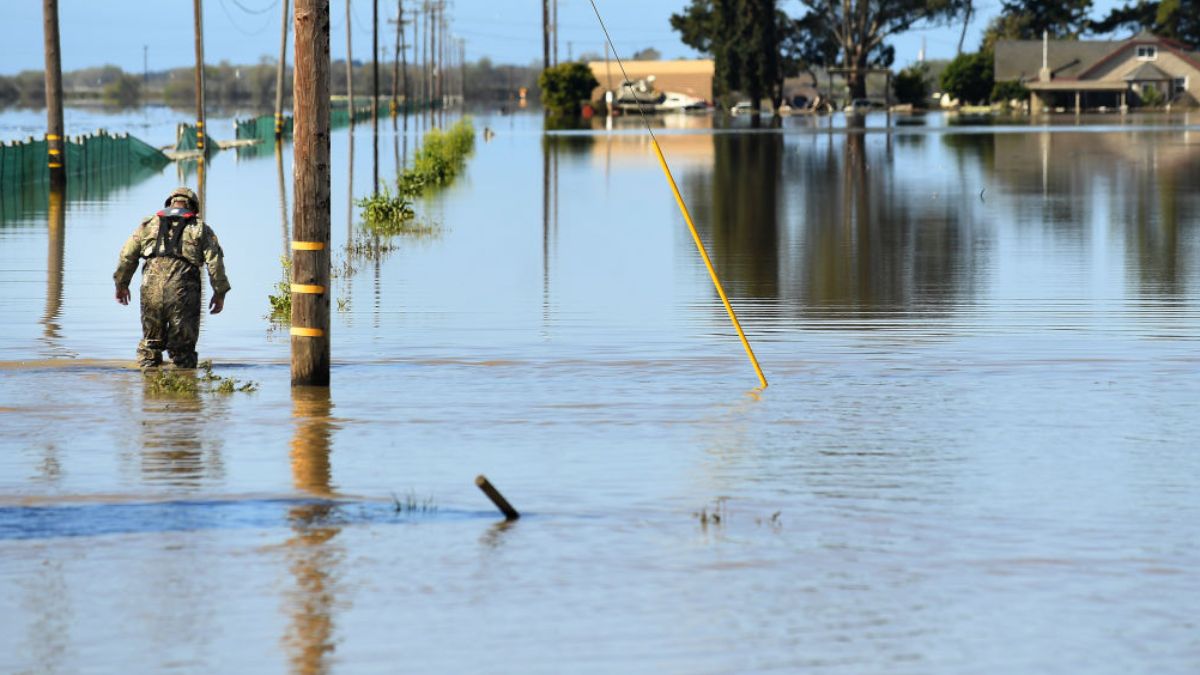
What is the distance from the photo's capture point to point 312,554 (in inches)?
359

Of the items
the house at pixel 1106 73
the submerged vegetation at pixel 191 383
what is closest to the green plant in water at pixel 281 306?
the submerged vegetation at pixel 191 383

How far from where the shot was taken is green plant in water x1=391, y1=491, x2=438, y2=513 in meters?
10.1

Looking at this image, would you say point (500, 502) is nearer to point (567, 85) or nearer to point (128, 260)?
point (128, 260)

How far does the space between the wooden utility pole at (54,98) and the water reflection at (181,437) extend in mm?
27875

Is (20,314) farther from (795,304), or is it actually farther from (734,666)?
(734,666)

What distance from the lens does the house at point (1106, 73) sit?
139 metres

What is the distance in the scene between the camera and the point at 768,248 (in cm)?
2648

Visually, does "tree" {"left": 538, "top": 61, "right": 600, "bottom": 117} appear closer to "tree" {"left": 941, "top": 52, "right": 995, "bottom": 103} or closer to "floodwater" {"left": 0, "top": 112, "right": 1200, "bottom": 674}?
"tree" {"left": 941, "top": 52, "right": 995, "bottom": 103}

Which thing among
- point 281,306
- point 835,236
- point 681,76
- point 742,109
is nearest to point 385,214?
point 835,236

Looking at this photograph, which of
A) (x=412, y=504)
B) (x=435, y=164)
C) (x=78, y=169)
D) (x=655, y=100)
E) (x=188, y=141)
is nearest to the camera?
(x=412, y=504)

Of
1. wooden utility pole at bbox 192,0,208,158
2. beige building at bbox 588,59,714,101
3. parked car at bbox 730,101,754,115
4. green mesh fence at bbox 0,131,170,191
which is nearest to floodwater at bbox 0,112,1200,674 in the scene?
green mesh fence at bbox 0,131,170,191

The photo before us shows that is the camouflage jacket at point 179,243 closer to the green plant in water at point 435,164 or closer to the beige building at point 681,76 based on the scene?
the green plant in water at point 435,164

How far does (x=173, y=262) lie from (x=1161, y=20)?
154789 mm

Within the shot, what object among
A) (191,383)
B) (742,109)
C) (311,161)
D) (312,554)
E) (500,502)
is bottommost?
(312,554)
